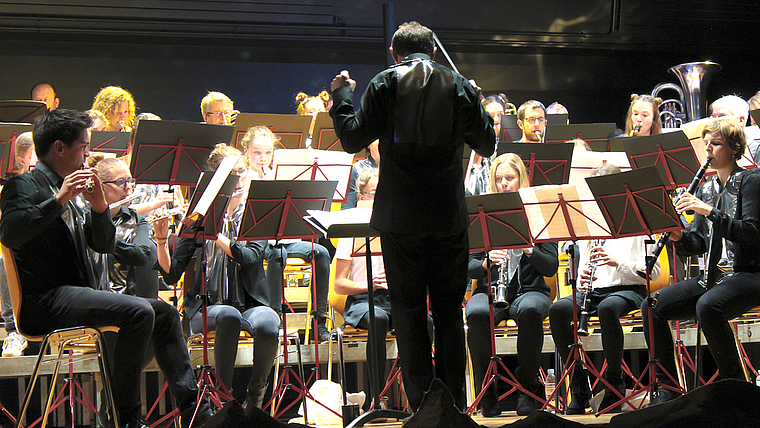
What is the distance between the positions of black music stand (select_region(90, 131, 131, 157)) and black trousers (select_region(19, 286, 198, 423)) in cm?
184

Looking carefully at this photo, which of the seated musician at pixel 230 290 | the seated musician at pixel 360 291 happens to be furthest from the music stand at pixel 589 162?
the seated musician at pixel 230 290

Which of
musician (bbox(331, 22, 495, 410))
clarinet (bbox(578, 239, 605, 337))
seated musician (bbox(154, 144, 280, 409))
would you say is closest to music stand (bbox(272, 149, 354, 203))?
seated musician (bbox(154, 144, 280, 409))

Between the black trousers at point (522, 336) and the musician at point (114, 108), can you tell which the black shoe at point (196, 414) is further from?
the musician at point (114, 108)

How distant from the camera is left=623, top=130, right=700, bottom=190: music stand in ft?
12.5

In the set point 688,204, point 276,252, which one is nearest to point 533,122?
point 688,204

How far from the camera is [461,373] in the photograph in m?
2.55

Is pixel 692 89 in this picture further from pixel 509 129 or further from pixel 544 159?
pixel 544 159

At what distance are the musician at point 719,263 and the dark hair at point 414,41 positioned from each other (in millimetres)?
1413

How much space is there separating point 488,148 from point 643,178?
3.27 feet

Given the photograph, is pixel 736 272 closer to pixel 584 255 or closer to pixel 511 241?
pixel 584 255

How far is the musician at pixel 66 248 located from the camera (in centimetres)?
262

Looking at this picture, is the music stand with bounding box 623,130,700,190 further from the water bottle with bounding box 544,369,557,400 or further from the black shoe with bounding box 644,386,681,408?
the water bottle with bounding box 544,369,557,400

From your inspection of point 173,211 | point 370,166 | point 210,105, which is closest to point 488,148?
point 173,211

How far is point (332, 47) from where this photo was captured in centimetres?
802
